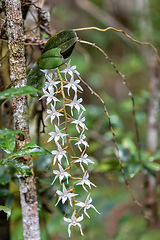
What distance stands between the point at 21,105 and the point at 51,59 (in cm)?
14

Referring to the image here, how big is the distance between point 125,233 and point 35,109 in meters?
1.25

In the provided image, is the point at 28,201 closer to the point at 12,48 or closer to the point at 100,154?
the point at 12,48

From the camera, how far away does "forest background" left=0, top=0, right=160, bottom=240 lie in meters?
1.12

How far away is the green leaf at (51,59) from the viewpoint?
0.67 m

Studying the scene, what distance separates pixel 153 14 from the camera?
2.85 m

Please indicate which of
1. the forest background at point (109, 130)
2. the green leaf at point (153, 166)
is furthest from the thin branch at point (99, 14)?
the green leaf at point (153, 166)

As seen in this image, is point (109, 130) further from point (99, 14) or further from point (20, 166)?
point (99, 14)

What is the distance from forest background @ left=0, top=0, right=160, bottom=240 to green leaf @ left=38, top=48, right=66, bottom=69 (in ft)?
0.50

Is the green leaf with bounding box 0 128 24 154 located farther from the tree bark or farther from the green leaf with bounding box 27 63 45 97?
the green leaf with bounding box 27 63 45 97

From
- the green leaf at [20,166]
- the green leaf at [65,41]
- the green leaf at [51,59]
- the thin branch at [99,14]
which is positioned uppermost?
the thin branch at [99,14]

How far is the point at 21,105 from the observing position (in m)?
0.72

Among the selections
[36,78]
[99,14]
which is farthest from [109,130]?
[99,14]

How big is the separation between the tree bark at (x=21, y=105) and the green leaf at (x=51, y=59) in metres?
0.05

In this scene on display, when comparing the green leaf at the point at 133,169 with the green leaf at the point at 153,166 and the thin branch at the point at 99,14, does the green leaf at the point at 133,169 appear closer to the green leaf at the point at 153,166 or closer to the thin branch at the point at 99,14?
the green leaf at the point at 153,166
